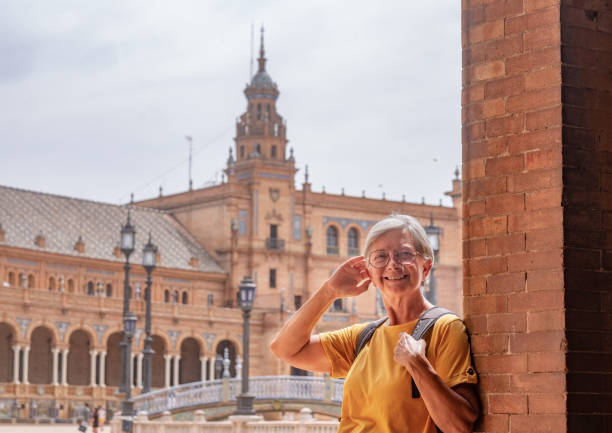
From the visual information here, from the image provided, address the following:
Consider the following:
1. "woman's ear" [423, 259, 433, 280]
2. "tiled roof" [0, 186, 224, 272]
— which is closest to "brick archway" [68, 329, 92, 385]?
"tiled roof" [0, 186, 224, 272]

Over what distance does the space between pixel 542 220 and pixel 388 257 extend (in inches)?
26.3

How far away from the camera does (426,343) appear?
16.7 ft

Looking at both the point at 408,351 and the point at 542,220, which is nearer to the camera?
the point at 408,351

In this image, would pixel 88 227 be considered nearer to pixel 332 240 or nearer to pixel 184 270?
pixel 184 270

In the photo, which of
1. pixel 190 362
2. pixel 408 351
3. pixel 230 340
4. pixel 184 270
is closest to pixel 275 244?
pixel 184 270

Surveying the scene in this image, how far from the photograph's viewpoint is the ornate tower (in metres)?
79.6

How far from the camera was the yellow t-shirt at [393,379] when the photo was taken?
5.01 meters

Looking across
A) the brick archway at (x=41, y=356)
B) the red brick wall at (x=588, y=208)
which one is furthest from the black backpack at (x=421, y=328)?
the brick archway at (x=41, y=356)

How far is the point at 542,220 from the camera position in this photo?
16.7 feet

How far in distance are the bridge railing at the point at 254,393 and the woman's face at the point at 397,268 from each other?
32.7 metres

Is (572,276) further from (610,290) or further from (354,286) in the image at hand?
(354,286)

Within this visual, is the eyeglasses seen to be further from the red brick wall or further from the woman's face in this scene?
the red brick wall

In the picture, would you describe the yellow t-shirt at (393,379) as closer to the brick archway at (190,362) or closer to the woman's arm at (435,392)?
the woman's arm at (435,392)

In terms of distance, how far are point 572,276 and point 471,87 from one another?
1047 mm
